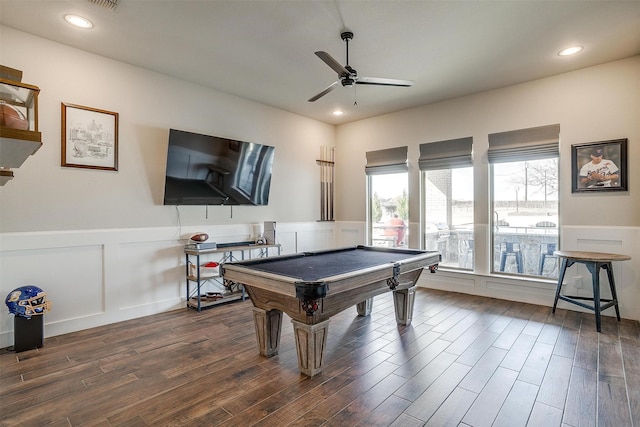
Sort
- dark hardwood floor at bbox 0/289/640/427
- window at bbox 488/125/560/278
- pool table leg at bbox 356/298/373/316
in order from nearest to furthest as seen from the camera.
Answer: dark hardwood floor at bbox 0/289/640/427 → pool table leg at bbox 356/298/373/316 → window at bbox 488/125/560/278

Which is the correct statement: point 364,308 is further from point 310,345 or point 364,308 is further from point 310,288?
point 310,288

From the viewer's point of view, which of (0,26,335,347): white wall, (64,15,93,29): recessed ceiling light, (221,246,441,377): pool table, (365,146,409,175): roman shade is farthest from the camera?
(365,146,409,175): roman shade

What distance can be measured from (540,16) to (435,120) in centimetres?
231

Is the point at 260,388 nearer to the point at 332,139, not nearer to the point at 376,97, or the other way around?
the point at 376,97

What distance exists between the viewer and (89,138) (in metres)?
3.53

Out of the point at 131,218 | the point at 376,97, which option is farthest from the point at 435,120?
the point at 131,218

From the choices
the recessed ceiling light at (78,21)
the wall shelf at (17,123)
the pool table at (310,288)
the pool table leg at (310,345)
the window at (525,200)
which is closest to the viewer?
the wall shelf at (17,123)

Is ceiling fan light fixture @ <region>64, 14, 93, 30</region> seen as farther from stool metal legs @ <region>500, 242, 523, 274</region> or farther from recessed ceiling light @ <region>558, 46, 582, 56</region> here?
stool metal legs @ <region>500, 242, 523, 274</region>

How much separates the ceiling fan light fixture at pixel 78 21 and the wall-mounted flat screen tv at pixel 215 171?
1255 millimetres

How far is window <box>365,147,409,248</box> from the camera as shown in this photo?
221 inches

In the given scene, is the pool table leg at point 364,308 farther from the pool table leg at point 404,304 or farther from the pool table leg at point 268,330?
the pool table leg at point 268,330

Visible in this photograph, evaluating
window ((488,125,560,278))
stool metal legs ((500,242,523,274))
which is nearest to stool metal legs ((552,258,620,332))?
window ((488,125,560,278))

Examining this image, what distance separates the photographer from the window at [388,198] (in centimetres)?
562

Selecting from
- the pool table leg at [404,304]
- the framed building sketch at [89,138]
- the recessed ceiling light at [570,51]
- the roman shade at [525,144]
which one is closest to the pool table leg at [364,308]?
the pool table leg at [404,304]
